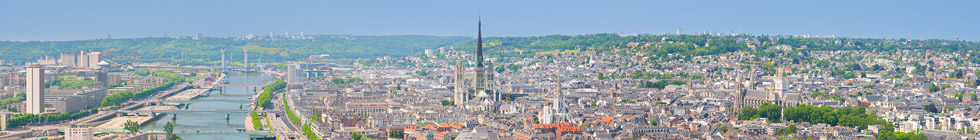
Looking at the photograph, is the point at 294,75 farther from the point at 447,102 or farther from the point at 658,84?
the point at 447,102

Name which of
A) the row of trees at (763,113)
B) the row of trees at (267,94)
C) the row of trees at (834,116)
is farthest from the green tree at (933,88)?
the row of trees at (267,94)

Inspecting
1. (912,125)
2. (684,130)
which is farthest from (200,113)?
(912,125)

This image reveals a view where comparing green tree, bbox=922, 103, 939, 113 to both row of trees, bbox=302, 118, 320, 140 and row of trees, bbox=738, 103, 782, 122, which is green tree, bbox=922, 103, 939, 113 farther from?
row of trees, bbox=302, 118, 320, 140

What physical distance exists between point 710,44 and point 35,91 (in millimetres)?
48962

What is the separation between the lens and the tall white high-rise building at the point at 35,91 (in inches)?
2514

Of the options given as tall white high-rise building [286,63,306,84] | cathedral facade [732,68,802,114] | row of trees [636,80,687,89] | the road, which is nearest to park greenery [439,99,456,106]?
the road

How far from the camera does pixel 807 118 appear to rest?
46156 mm

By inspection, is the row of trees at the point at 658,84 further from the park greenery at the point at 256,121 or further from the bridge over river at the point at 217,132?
the bridge over river at the point at 217,132

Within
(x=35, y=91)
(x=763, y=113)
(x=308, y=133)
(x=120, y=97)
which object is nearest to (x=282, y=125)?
(x=308, y=133)

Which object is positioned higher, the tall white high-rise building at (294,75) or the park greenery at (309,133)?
the tall white high-rise building at (294,75)

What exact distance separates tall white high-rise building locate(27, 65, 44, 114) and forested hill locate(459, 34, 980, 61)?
1631 inches

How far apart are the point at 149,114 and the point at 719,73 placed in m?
31.7

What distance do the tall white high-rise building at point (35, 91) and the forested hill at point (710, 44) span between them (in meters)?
41.4

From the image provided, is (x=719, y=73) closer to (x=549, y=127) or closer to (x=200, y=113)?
(x=200, y=113)
